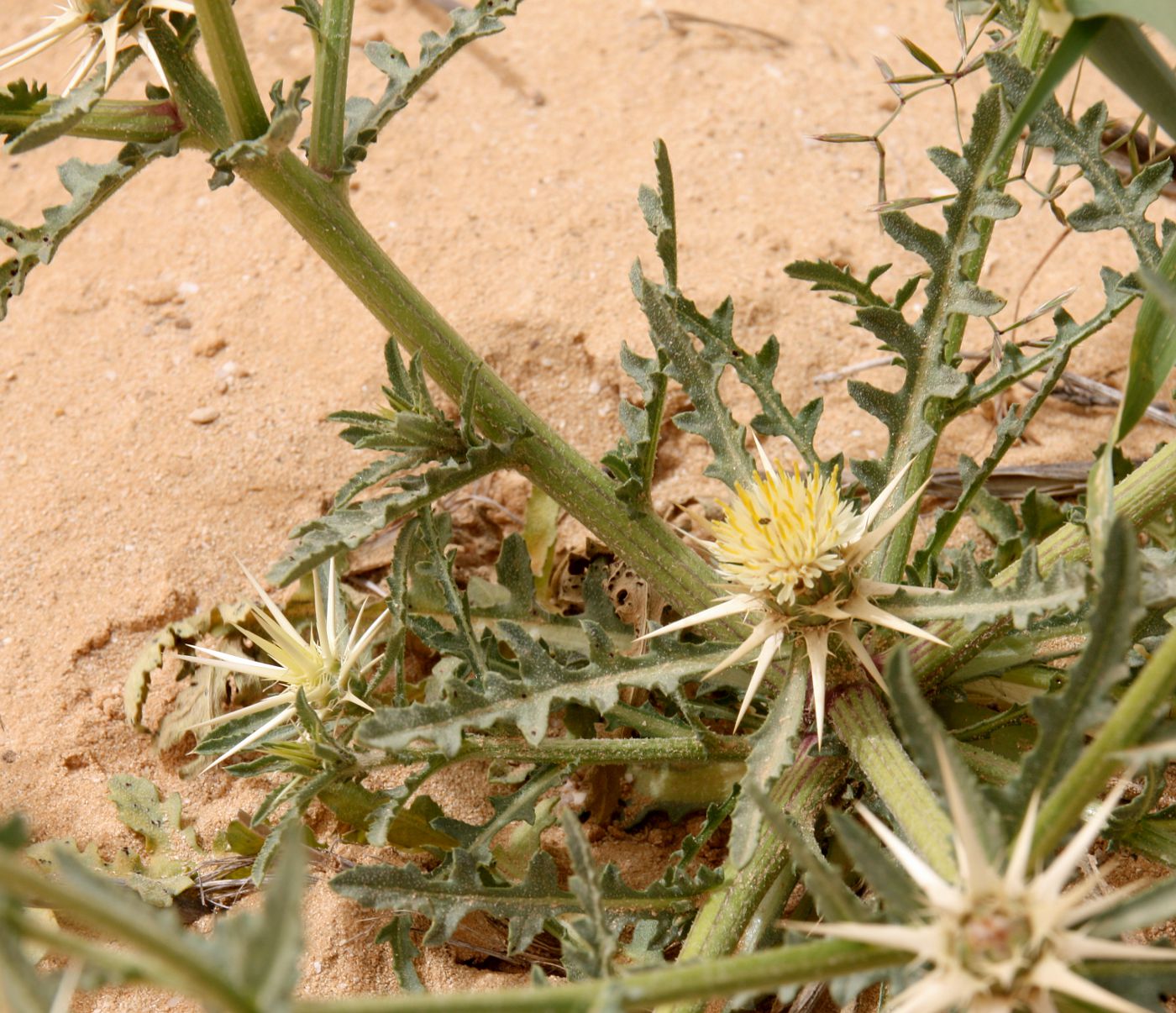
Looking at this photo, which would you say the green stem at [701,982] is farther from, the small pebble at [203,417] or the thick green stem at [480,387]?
the small pebble at [203,417]

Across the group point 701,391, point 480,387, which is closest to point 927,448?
point 701,391

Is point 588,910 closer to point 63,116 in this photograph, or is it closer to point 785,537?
point 785,537

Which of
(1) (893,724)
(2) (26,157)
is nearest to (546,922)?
(1) (893,724)

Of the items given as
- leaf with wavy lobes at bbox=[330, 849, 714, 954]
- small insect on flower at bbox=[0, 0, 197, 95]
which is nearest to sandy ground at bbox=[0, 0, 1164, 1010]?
leaf with wavy lobes at bbox=[330, 849, 714, 954]

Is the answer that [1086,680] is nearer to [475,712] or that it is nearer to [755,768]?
[755,768]

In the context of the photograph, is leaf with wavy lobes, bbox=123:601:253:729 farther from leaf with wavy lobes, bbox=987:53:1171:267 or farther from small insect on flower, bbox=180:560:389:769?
leaf with wavy lobes, bbox=987:53:1171:267

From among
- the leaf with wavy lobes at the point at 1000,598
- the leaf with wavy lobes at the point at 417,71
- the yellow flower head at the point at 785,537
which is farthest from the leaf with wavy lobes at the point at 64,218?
the leaf with wavy lobes at the point at 1000,598

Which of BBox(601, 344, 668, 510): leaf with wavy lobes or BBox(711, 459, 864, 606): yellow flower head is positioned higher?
BBox(601, 344, 668, 510): leaf with wavy lobes
